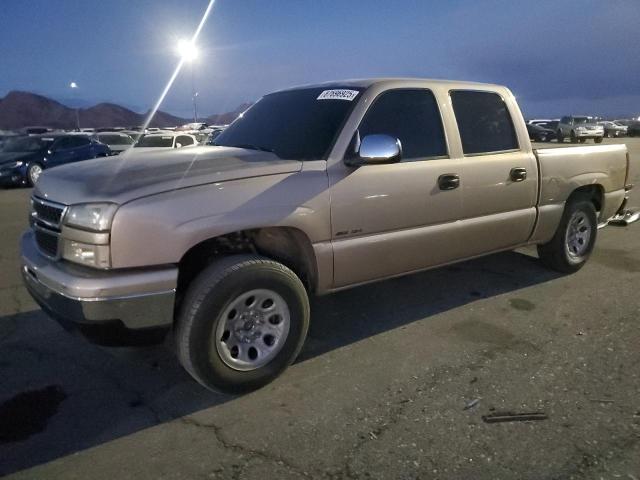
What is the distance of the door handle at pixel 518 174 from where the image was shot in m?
4.36

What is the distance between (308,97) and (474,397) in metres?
2.52

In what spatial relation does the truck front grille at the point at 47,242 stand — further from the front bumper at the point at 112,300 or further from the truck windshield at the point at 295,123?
the truck windshield at the point at 295,123

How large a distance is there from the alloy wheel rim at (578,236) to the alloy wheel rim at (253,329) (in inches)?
136

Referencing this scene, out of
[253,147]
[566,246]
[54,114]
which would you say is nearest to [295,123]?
[253,147]

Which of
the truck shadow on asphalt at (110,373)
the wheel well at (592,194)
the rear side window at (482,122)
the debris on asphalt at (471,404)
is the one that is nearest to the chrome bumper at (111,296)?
the truck shadow on asphalt at (110,373)

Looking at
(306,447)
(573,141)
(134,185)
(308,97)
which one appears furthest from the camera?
(573,141)

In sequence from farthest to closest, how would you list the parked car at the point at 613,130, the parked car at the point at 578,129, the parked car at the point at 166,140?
the parked car at the point at 613,130 → the parked car at the point at 578,129 → the parked car at the point at 166,140

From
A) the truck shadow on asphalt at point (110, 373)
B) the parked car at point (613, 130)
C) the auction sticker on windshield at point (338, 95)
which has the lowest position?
the truck shadow on asphalt at point (110, 373)

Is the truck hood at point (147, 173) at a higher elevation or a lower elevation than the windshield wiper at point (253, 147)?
lower

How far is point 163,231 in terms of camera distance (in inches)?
104

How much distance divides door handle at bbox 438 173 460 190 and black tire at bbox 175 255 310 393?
1452 millimetres

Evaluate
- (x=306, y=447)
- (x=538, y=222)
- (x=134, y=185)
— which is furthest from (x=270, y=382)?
(x=538, y=222)

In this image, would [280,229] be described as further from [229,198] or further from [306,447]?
[306,447]

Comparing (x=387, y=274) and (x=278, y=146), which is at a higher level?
(x=278, y=146)
